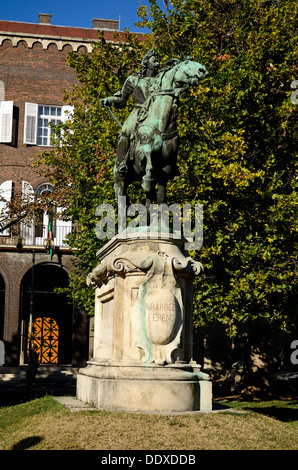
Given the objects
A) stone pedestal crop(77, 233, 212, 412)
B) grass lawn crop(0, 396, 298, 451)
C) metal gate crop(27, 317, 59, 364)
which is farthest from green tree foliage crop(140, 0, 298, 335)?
metal gate crop(27, 317, 59, 364)

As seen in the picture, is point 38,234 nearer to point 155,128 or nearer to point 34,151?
A: point 34,151

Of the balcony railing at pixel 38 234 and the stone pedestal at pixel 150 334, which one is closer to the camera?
the stone pedestal at pixel 150 334

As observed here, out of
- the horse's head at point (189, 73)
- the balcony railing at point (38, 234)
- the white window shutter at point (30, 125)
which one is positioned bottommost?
the horse's head at point (189, 73)

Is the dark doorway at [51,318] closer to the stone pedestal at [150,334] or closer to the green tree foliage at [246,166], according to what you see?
the green tree foliage at [246,166]

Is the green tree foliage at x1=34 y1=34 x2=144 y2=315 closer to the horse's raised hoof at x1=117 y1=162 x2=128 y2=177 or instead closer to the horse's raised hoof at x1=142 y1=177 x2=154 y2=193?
the horse's raised hoof at x1=117 y1=162 x2=128 y2=177

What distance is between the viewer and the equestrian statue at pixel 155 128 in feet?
34.1

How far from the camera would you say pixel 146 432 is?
7773 millimetres

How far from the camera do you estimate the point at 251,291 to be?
17.6 meters

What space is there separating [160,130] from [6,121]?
1064 inches

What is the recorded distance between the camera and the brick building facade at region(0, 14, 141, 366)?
34.5 m

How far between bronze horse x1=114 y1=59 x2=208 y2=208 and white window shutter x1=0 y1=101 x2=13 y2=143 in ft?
86.4

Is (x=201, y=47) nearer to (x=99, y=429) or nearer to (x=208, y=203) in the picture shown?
(x=208, y=203)

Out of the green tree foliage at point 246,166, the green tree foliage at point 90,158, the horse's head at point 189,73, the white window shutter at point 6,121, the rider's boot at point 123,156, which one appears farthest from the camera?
the white window shutter at point 6,121

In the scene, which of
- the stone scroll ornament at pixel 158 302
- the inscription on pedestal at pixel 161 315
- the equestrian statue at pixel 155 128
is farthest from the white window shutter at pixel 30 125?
the inscription on pedestal at pixel 161 315
